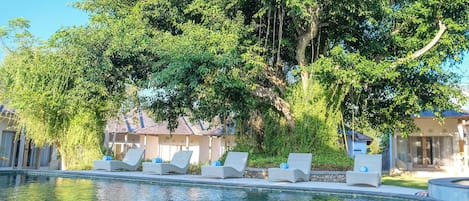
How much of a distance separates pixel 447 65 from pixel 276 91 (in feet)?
22.0

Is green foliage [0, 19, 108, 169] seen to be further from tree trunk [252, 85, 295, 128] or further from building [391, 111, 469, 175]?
building [391, 111, 469, 175]

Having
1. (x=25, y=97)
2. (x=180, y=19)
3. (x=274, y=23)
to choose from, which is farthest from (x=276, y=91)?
(x=25, y=97)

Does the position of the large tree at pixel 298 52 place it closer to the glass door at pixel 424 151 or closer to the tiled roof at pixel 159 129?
the glass door at pixel 424 151

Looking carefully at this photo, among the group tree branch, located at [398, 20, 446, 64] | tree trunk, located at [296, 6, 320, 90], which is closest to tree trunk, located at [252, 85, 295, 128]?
tree trunk, located at [296, 6, 320, 90]

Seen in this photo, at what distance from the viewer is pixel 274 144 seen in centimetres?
A: 1363

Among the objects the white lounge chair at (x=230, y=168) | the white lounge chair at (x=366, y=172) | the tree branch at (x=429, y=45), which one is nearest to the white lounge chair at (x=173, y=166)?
the white lounge chair at (x=230, y=168)

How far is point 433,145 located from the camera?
67.6 ft

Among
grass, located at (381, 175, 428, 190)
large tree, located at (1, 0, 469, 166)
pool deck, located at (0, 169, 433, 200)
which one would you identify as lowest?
grass, located at (381, 175, 428, 190)

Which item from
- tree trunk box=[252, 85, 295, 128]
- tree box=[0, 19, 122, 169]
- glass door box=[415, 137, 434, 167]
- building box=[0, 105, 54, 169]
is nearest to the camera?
tree trunk box=[252, 85, 295, 128]

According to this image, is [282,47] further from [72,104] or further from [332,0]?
[72,104]

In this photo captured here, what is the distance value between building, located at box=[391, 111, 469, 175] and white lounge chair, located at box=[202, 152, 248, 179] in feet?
35.3

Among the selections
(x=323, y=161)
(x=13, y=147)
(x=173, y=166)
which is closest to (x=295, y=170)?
(x=323, y=161)

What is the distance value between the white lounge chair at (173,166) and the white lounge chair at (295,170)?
3851mm

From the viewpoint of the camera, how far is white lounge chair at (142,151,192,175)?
13.1 m
